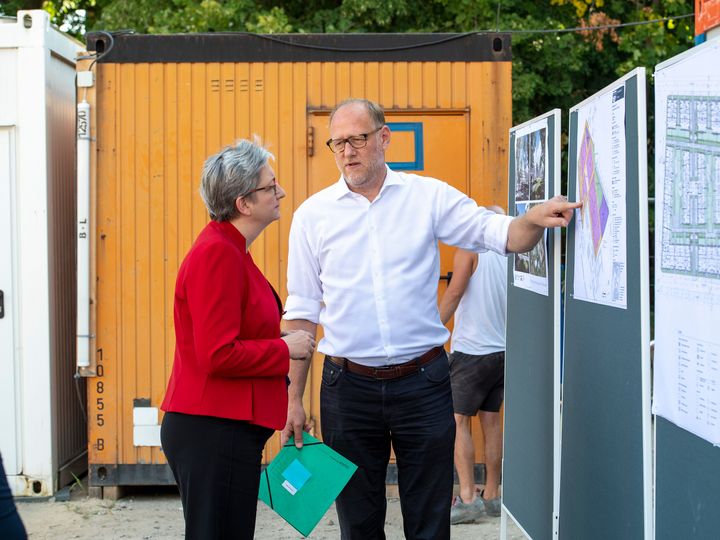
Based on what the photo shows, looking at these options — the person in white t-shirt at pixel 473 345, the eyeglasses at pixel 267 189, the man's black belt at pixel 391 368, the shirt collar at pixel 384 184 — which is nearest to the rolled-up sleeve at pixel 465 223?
the shirt collar at pixel 384 184

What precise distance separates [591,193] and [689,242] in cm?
76

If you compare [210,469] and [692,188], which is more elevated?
[692,188]

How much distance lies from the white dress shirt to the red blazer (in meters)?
0.58

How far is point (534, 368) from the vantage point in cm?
409

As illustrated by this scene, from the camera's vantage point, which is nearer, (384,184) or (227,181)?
(227,181)

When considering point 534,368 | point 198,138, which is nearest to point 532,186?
point 534,368

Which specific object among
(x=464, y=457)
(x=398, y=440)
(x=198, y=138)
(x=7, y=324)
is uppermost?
(x=198, y=138)

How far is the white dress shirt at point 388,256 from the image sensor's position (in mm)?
3762

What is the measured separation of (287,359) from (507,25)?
9.47 meters

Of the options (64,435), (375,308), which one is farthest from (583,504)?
(64,435)

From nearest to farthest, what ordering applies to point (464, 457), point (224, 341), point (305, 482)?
point (224, 341)
point (305, 482)
point (464, 457)

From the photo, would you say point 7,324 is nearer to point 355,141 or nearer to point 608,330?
point 355,141

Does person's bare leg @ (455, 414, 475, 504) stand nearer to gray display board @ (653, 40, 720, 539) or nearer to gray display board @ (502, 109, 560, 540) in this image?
gray display board @ (502, 109, 560, 540)

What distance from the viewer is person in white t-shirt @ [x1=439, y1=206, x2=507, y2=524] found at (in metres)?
5.82
